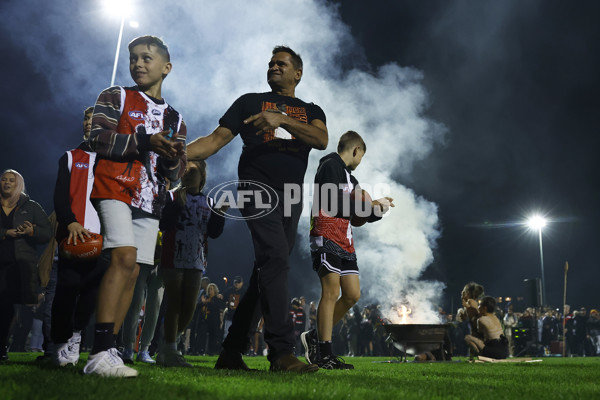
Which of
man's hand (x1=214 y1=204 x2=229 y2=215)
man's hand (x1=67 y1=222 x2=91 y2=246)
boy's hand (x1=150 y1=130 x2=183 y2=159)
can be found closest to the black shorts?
man's hand (x1=214 y1=204 x2=229 y2=215)

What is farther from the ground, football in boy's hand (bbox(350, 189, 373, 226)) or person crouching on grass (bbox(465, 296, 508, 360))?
football in boy's hand (bbox(350, 189, 373, 226))

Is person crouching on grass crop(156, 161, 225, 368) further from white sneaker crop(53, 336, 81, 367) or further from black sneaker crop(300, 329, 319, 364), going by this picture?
black sneaker crop(300, 329, 319, 364)

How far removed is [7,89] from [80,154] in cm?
4337

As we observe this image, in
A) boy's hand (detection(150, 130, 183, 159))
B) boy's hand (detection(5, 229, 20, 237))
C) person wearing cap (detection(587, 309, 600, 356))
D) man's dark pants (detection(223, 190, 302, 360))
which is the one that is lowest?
person wearing cap (detection(587, 309, 600, 356))

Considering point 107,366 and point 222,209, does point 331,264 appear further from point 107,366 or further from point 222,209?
point 107,366

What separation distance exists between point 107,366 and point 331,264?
3.21 m

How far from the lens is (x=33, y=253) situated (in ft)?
19.7

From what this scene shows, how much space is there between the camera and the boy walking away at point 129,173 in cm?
314

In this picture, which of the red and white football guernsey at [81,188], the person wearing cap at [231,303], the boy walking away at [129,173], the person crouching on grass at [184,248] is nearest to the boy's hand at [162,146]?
the boy walking away at [129,173]

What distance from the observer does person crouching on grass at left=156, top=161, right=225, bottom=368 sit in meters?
5.33

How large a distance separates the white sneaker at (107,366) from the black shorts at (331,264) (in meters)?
3.08

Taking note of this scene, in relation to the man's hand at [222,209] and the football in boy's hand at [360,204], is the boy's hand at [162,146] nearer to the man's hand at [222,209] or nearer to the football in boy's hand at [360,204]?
the man's hand at [222,209]

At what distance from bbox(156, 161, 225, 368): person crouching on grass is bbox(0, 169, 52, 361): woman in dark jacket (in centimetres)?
157

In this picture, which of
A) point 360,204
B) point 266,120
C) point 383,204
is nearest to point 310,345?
point 360,204
